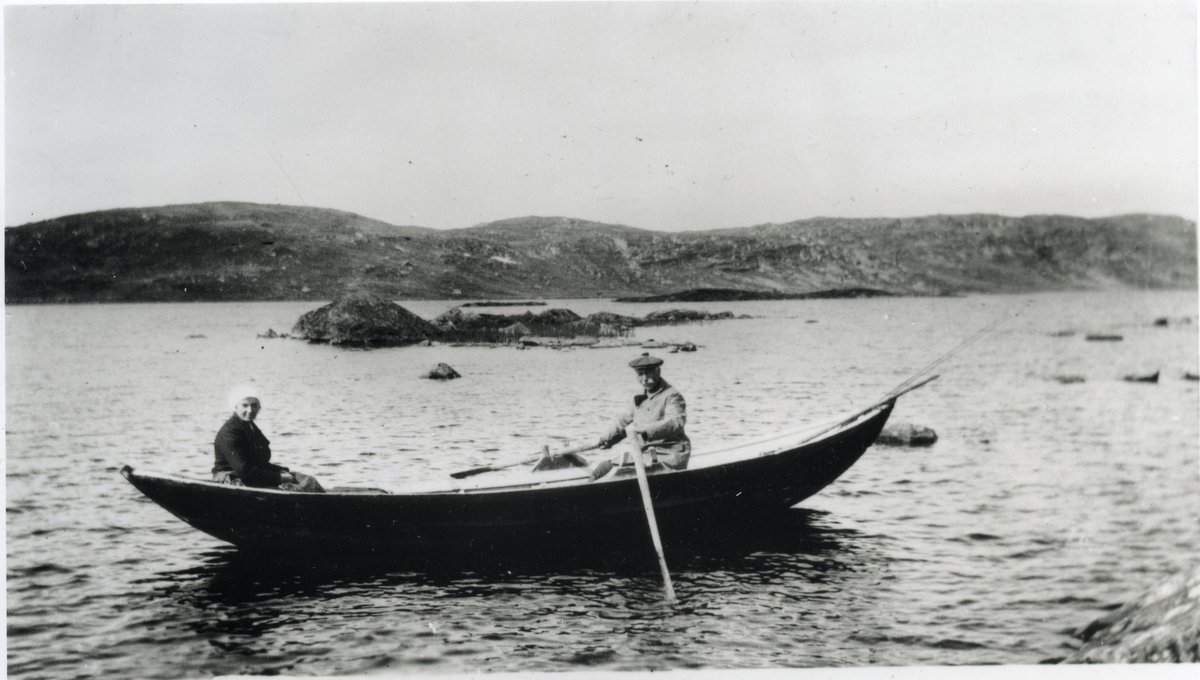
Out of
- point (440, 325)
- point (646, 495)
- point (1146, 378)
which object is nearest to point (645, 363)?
point (646, 495)

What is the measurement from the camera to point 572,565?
330 inches

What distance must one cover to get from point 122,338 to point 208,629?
59.7 ft

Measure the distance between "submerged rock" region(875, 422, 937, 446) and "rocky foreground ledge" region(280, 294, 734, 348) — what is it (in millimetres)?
9008

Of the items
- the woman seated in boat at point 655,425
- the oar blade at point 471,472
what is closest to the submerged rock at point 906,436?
the woman seated in boat at point 655,425

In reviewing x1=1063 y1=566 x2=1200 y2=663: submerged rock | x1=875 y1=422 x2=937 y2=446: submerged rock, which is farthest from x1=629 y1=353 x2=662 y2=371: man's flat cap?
x1=875 y1=422 x2=937 y2=446: submerged rock

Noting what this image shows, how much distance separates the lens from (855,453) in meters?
9.62

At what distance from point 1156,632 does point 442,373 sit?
44.9 ft

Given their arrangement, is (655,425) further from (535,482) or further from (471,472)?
(471,472)

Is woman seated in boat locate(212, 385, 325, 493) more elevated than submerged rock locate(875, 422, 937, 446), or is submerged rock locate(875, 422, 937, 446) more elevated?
woman seated in boat locate(212, 385, 325, 493)

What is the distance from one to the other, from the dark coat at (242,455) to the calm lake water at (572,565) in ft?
2.99

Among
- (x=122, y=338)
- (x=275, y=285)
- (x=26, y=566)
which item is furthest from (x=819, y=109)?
(x=122, y=338)

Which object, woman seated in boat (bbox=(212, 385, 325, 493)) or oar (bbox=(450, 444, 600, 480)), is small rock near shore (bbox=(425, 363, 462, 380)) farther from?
woman seated in boat (bbox=(212, 385, 325, 493))

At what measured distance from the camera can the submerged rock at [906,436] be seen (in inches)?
535

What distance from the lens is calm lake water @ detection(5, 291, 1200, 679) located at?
284 inches
